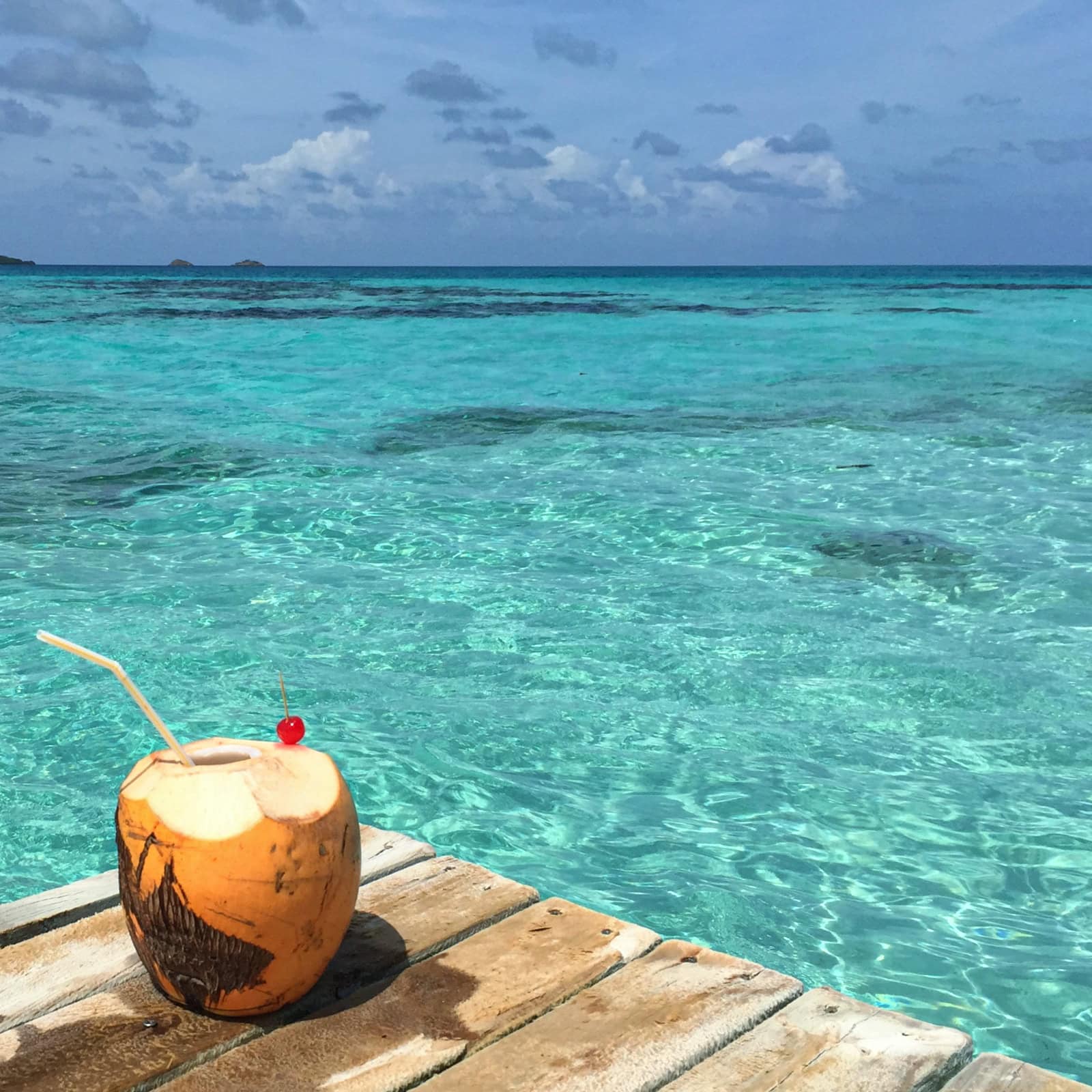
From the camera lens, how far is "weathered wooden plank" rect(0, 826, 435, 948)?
2777 millimetres

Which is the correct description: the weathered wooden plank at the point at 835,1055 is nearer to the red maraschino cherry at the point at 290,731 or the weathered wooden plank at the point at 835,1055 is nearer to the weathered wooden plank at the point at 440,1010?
the weathered wooden plank at the point at 440,1010

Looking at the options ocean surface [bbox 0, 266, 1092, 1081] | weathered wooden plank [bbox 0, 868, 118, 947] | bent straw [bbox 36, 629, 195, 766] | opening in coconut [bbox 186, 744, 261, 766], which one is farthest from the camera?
ocean surface [bbox 0, 266, 1092, 1081]

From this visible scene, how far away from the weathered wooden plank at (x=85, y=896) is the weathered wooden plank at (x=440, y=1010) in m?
0.40

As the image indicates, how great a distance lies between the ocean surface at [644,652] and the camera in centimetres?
451

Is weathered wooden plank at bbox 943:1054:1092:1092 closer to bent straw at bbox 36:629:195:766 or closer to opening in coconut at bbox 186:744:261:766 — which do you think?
opening in coconut at bbox 186:744:261:766

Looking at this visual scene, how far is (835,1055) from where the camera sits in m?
2.29

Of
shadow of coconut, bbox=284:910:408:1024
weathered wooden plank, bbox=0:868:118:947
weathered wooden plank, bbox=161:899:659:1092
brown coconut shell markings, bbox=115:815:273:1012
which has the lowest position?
weathered wooden plank, bbox=0:868:118:947

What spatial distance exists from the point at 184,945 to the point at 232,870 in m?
0.21

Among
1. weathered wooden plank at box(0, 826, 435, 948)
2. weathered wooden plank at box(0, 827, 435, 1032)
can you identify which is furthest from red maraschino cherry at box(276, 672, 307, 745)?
weathered wooden plank at box(0, 827, 435, 1032)

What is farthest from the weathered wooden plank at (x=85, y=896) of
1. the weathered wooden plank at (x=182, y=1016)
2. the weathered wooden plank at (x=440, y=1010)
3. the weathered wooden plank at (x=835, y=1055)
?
the weathered wooden plank at (x=835, y=1055)

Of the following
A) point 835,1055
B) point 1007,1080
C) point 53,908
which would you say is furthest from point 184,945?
point 1007,1080

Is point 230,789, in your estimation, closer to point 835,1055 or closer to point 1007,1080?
point 835,1055

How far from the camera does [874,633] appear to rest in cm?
714

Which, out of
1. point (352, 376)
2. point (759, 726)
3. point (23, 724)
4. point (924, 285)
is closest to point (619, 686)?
point (759, 726)
